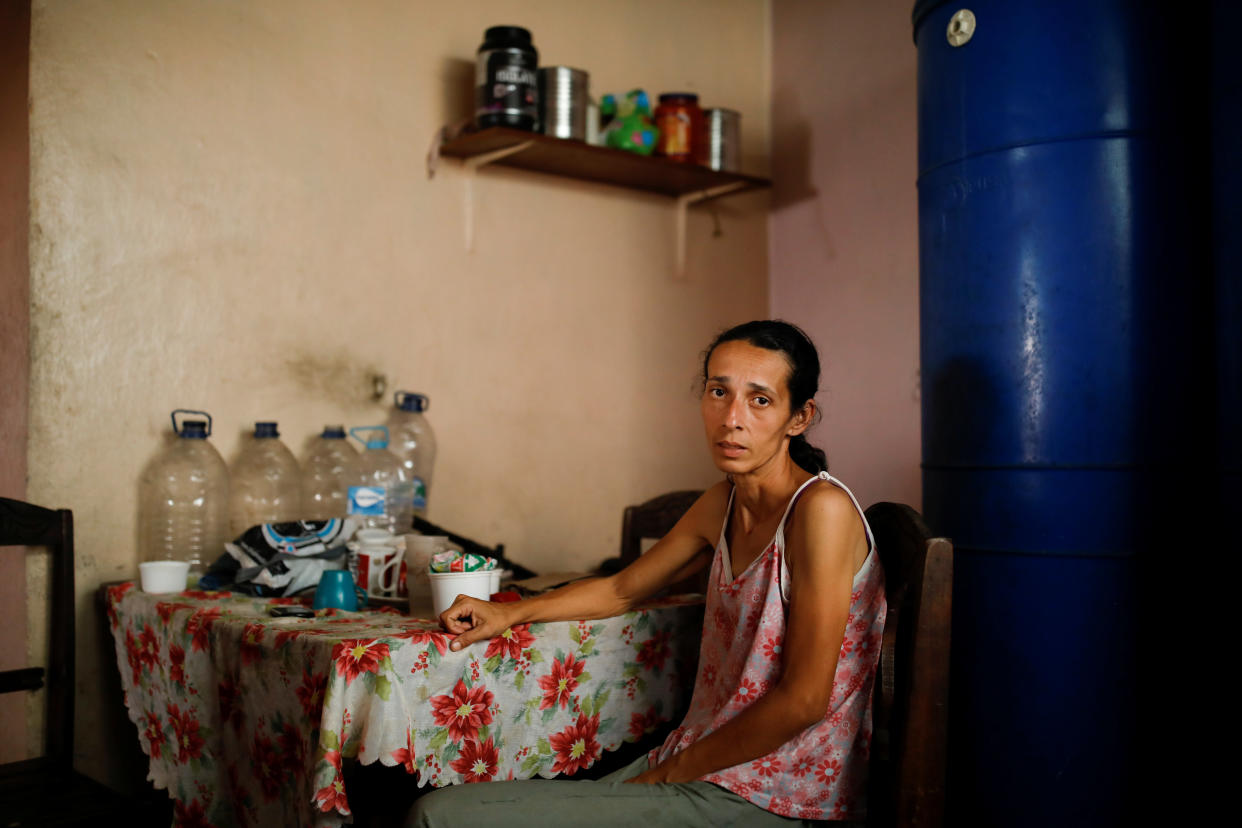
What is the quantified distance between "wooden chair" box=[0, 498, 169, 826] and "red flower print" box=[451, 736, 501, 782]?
803mm

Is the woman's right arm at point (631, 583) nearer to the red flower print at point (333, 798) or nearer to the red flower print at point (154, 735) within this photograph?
the red flower print at point (333, 798)

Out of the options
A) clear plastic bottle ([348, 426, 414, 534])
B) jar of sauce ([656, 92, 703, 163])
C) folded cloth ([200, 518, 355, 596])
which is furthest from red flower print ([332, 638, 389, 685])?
jar of sauce ([656, 92, 703, 163])

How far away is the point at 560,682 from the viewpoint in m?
1.74

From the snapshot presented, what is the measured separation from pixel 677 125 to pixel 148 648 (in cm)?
225

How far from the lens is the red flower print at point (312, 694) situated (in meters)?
1.53

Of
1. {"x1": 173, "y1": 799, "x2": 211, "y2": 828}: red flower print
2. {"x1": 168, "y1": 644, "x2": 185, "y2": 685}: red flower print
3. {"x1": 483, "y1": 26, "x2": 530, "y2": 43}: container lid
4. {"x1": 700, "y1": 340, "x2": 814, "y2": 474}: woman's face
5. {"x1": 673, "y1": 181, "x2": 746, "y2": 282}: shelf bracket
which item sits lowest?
{"x1": 173, "y1": 799, "x2": 211, "y2": 828}: red flower print

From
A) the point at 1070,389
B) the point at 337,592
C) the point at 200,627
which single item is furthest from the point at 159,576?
the point at 1070,389

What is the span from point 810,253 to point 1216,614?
7.14 ft

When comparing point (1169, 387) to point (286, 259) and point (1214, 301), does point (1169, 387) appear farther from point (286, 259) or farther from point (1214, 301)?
point (286, 259)

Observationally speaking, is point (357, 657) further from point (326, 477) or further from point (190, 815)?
point (326, 477)

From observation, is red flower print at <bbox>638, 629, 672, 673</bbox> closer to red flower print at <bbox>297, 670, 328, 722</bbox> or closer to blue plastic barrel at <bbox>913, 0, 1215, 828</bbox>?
red flower print at <bbox>297, 670, 328, 722</bbox>

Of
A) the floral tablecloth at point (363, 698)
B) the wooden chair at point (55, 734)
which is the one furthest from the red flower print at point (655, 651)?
the wooden chair at point (55, 734)

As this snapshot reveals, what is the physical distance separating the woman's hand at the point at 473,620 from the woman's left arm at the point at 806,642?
14.8 inches

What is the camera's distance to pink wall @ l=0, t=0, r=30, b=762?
7.67 feet
